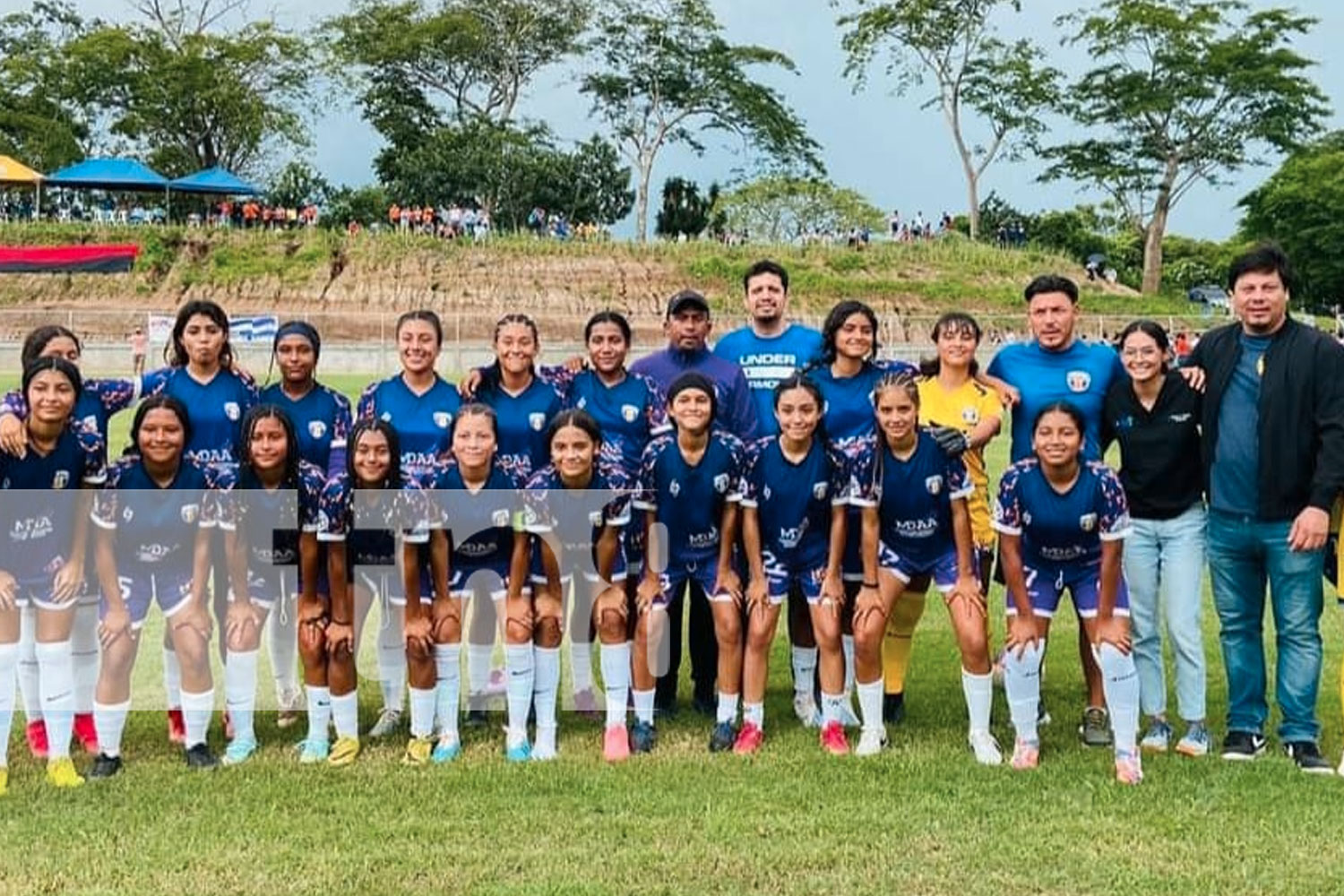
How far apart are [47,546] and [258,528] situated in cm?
83

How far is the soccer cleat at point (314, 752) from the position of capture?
521 cm

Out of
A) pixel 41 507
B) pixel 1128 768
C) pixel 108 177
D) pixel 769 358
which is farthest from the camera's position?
pixel 108 177

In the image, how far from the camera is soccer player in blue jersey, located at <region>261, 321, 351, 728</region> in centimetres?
558

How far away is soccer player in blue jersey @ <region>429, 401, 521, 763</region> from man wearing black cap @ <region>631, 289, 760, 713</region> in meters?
0.99

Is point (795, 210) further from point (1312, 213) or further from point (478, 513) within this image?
point (478, 513)

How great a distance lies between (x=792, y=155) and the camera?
170 ft

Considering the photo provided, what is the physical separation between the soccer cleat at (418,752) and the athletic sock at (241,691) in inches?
27.8

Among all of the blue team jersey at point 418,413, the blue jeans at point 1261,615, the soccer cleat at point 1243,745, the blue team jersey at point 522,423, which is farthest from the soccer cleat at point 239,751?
the blue jeans at point 1261,615

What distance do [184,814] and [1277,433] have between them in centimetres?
467

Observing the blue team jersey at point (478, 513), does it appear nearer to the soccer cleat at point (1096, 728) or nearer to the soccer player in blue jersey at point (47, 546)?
the soccer player in blue jersey at point (47, 546)

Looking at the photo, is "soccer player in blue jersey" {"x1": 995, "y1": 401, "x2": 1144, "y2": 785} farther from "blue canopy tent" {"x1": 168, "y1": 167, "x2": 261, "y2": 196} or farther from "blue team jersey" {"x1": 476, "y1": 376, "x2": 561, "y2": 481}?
"blue canopy tent" {"x1": 168, "y1": 167, "x2": 261, "y2": 196}

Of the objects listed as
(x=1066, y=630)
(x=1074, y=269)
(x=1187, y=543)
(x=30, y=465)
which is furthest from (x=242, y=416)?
(x=1074, y=269)

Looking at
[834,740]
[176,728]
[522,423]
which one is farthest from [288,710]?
[834,740]

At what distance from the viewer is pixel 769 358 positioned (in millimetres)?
6258
